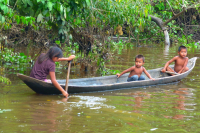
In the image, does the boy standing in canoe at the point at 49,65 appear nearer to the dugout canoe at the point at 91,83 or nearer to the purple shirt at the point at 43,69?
the purple shirt at the point at 43,69

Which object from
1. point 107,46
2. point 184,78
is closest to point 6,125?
point 107,46

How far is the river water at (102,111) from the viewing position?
3.36 meters

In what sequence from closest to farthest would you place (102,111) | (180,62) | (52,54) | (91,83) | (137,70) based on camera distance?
(102,111)
(52,54)
(91,83)
(137,70)
(180,62)

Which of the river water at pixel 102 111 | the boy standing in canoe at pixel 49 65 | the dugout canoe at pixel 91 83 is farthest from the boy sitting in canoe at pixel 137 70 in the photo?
the boy standing in canoe at pixel 49 65

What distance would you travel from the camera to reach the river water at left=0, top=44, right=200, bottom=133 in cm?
336

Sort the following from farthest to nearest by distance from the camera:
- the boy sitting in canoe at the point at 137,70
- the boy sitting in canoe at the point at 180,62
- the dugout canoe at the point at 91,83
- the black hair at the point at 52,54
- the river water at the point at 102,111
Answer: the boy sitting in canoe at the point at 180,62
the boy sitting in canoe at the point at 137,70
the black hair at the point at 52,54
the dugout canoe at the point at 91,83
the river water at the point at 102,111

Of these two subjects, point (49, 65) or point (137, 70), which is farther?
point (137, 70)

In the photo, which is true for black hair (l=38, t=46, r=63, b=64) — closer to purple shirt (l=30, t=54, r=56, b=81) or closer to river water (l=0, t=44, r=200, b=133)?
purple shirt (l=30, t=54, r=56, b=81)

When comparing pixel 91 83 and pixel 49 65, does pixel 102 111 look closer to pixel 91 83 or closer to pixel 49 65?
pixel 49 65

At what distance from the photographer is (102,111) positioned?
4.10 meters

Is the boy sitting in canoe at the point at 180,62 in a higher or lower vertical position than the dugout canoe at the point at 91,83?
higher

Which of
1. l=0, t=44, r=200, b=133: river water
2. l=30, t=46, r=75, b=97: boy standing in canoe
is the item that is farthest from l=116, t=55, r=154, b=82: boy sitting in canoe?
l=30, t=46, r=75, b=97: boy standing in canoe

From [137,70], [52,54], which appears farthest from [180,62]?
[52,54]

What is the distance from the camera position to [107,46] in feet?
25.5
